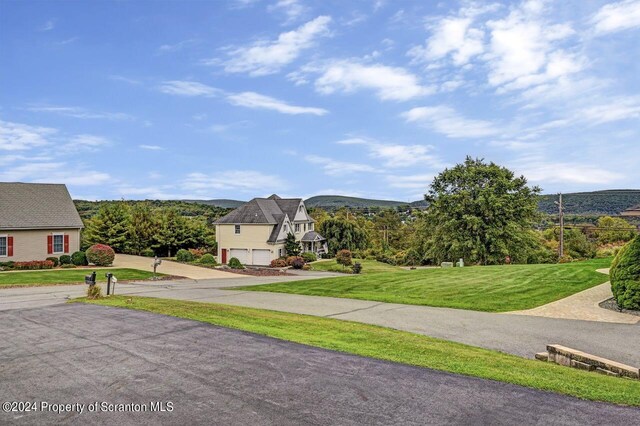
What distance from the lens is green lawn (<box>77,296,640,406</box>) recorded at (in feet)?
21.1

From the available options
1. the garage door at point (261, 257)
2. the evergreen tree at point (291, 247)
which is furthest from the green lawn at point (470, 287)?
the evergreen tree at point (291, 247)

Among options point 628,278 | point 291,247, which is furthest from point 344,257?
point 628,278

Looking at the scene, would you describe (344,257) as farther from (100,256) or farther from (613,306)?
(613,306)

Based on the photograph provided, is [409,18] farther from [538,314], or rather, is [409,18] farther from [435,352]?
[435,352]

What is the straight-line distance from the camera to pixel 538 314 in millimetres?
14133

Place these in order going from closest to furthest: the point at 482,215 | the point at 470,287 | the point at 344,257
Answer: the point at 470,287
the point at 482,215
the point at 344,257

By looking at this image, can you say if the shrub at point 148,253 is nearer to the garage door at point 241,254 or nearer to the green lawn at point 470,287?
the garage door at point 241,254

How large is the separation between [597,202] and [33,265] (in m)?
80.6

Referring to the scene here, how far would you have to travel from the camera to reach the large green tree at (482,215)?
34.8 metres

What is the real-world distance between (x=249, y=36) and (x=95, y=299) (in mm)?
15035

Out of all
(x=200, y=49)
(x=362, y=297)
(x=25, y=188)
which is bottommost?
(x=362, y=297)

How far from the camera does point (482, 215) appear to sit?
3581cm

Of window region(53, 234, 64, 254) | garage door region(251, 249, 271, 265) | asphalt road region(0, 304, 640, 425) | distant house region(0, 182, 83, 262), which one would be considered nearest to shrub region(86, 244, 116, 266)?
window region(53, 234, 64, 254)

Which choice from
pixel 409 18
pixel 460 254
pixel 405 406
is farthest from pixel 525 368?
pixel 460 254
